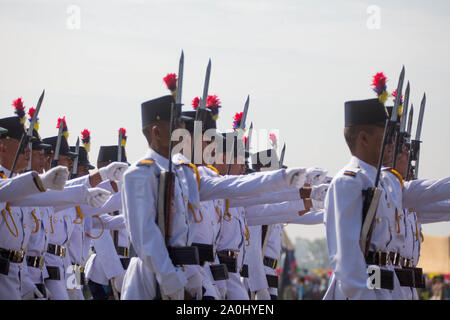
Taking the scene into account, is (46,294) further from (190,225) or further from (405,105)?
(405,105)

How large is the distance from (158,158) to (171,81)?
2.68ft

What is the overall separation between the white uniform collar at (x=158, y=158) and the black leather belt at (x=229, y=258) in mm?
3386

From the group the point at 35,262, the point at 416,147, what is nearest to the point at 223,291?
the point at 35,262

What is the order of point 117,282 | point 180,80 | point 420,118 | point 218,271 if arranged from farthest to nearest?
point 117,282 → point 420,118 → point 218,271 → point 180,80

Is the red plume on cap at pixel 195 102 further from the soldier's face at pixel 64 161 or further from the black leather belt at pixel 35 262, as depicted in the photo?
the soldier's face at pixel 64 161

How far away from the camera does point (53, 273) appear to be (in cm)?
1210

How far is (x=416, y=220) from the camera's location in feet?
35.3

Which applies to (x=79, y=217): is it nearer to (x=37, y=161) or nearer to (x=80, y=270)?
(x=80, y=270)

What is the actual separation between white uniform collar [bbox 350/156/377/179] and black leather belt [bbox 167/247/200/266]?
159 cm

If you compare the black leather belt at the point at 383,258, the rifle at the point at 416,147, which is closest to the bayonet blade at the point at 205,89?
the black leather belt at the point at 383,258

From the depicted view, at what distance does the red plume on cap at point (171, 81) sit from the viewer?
8.64 m

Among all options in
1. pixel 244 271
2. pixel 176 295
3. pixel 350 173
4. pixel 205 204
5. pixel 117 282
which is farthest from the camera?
pixel 117 282

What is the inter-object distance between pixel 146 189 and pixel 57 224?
5128mm
